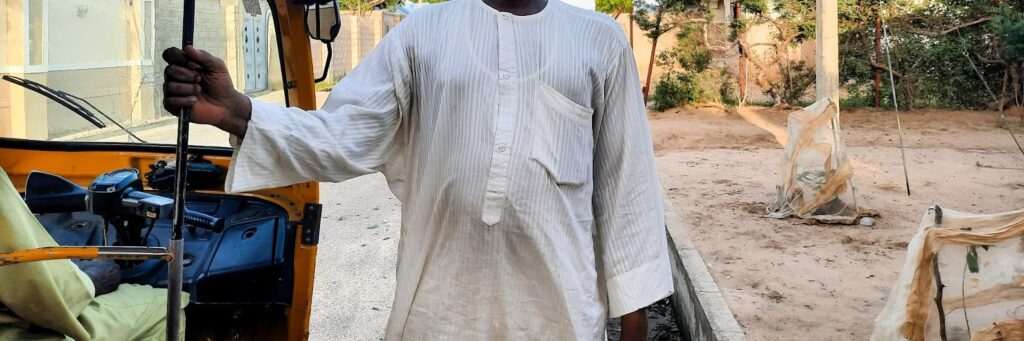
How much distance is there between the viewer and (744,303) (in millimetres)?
5645

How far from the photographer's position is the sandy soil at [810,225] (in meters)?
5.67

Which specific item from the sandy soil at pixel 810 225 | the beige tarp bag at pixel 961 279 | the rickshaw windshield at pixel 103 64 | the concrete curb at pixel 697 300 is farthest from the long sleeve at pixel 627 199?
the sandy soil at pixel 810 225

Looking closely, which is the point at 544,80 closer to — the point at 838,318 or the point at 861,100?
the point at 838,318

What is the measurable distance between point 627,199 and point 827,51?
7499 millimetres

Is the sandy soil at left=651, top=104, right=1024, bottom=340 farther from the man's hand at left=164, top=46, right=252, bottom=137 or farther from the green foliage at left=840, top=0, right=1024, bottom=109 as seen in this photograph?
the man's hand at left=164, top=46, right=252, bottom=137

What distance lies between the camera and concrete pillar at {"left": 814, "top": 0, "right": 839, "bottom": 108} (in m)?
8.77

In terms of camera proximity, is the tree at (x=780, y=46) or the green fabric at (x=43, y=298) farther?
the tree at (x=780, y=46)

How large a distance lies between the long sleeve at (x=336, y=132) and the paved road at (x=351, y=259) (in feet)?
4.96

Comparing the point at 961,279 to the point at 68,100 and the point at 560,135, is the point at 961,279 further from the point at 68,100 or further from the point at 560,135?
the point at 68,100

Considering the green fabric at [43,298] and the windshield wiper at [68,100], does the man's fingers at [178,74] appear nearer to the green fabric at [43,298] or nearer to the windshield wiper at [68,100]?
the green fabric at [43,298]

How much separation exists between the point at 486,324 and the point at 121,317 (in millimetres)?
1178

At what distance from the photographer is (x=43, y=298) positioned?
87.9 inches

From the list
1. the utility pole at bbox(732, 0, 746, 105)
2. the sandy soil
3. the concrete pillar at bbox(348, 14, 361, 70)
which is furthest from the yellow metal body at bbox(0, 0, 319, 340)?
the concrete pillar at bbox(348, 14, 361, 70)

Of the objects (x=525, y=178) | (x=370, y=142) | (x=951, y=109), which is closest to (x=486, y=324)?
(x=525, y=178)
